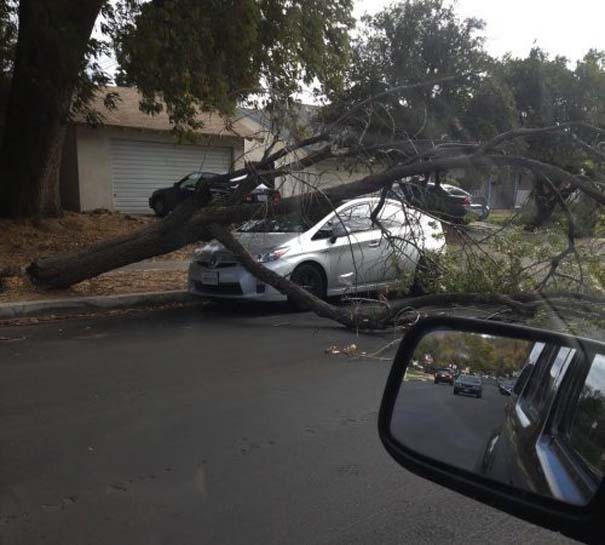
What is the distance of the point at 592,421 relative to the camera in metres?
1.61

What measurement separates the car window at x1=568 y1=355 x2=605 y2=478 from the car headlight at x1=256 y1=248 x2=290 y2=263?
7682mm

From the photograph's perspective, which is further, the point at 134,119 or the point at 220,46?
the point at 134,119

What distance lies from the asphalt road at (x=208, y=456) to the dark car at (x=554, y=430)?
1655 millimetres

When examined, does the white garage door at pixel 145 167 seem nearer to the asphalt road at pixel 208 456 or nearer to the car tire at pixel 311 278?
the car tire at pixel 311 278

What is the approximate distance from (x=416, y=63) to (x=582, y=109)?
23.5ft

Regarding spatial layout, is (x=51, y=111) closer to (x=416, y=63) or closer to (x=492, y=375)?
(x=492, y=375)

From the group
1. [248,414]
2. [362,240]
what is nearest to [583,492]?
[248,414]

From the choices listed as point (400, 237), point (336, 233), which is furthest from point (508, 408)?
point (336, 233)

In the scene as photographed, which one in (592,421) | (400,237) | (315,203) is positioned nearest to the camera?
(592,421)

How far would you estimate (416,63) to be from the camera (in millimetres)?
25562

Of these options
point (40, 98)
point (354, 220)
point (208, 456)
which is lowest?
point (208, 456)

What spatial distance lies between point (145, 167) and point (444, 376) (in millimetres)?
22565

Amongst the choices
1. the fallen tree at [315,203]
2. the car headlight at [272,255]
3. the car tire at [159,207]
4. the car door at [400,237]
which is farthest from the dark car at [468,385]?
the car tire at [159,207]

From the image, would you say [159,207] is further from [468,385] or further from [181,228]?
[468,385]
